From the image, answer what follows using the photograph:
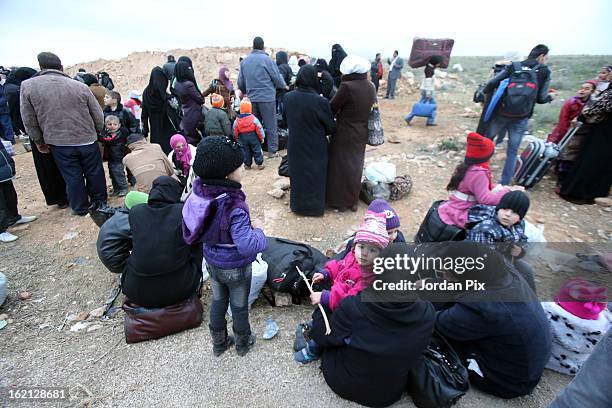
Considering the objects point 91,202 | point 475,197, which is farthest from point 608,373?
point 91,202

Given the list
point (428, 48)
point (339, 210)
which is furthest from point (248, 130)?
point (428, 48)

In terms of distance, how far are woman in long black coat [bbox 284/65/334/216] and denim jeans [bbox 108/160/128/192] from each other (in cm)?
296

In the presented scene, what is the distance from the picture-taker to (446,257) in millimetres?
1688

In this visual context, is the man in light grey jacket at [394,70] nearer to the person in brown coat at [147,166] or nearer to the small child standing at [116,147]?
the small child standing at [116,147]

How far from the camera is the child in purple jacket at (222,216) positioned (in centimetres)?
191

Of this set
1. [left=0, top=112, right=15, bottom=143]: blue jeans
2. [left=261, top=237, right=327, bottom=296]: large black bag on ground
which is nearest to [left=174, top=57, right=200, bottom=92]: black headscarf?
[left=0, top=112, right=15, bottom=143]: blue jeans

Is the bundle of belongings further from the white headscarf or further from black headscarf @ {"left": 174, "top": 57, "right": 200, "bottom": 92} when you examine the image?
black headscarf @ {"left": 174, "top": 57, "right": 200, "bottom": 92}

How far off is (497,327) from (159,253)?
2411 millimetres

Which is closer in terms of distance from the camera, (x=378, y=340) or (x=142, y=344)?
(x=378, y=340)

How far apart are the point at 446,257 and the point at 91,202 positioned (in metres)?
5.10

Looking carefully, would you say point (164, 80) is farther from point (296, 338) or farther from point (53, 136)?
point (296, 338)

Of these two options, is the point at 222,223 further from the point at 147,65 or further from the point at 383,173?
the point at 147,65

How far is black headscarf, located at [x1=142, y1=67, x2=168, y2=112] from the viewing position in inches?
211

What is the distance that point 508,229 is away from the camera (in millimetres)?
2605
